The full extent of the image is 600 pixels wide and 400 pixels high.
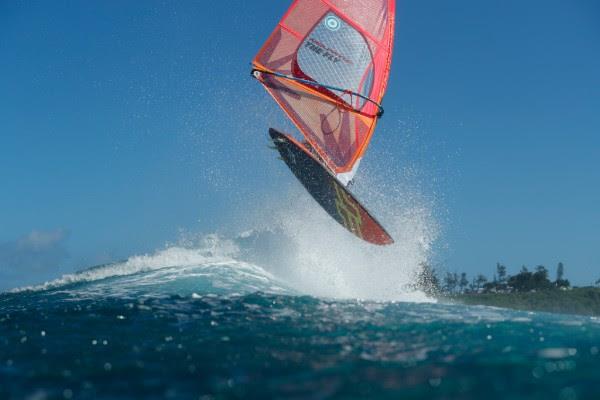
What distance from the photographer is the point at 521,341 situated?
5594mm

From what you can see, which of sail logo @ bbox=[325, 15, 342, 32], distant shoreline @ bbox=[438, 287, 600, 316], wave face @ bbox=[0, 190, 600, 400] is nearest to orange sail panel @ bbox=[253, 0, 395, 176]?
sail logo @ bbox=[325, 15, 342, 32]

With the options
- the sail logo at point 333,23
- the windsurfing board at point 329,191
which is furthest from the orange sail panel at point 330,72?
the windsurfing board at point 329,191

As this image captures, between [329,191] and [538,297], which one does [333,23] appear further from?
[538,297]

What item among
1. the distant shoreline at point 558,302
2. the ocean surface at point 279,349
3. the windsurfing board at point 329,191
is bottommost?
the distant shoreline at point 558,302

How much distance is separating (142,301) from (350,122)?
12.1 meters

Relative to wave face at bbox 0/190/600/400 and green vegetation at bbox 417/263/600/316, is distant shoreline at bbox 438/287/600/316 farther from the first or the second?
wave face at bbox 0/190/600/400

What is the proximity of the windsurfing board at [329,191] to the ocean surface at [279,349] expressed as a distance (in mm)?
6263

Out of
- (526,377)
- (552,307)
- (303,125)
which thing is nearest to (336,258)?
(303,125)

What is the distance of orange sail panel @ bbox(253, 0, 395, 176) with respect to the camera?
17.7m

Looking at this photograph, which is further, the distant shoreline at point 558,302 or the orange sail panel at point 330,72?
the distant shoreline at point 558,302

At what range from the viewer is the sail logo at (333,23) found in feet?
59.4

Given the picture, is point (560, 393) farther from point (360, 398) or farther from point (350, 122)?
point (350, 122)

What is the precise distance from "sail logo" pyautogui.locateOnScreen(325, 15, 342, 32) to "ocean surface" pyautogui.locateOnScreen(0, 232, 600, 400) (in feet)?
40.2

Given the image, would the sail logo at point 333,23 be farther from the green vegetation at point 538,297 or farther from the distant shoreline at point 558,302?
the distant shoreline at point 558,302
